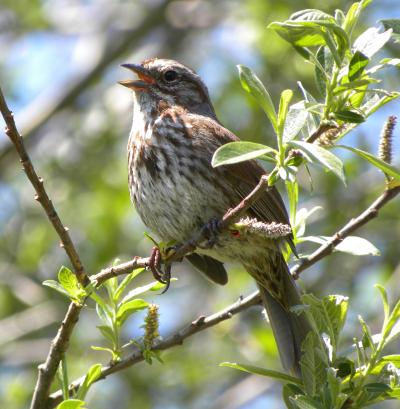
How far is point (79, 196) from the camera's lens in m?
7.20

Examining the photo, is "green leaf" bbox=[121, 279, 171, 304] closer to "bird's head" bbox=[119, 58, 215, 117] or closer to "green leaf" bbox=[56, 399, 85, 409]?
"green leaf" bbox=[56, 399, 85, 409]

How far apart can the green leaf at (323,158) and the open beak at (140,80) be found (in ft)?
7.44

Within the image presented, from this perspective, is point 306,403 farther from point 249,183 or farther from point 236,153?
point 249,183

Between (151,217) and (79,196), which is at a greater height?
(79,196)

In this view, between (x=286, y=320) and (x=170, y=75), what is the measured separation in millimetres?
1600

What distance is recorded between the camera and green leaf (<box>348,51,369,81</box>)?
2383 millimetres

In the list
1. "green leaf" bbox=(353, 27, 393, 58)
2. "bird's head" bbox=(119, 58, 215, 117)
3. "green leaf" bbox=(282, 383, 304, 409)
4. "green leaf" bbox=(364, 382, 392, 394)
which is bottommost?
"green leaf" bbox=(364, 382, 392, 394)

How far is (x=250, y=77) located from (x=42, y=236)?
4.70 metres

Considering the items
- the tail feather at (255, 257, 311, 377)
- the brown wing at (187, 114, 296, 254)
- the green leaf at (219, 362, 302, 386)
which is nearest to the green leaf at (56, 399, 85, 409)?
the green leaf at (219, 362, 302, 386)

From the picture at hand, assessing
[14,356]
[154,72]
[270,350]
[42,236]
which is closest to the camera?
[154,72]

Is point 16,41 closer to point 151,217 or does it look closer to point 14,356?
point 14,356

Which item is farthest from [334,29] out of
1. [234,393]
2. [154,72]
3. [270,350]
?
[234,393]

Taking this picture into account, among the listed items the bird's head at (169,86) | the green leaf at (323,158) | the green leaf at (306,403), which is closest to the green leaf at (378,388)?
the green leaf at (306,403)

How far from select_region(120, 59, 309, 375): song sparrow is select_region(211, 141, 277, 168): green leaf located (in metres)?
1.39
